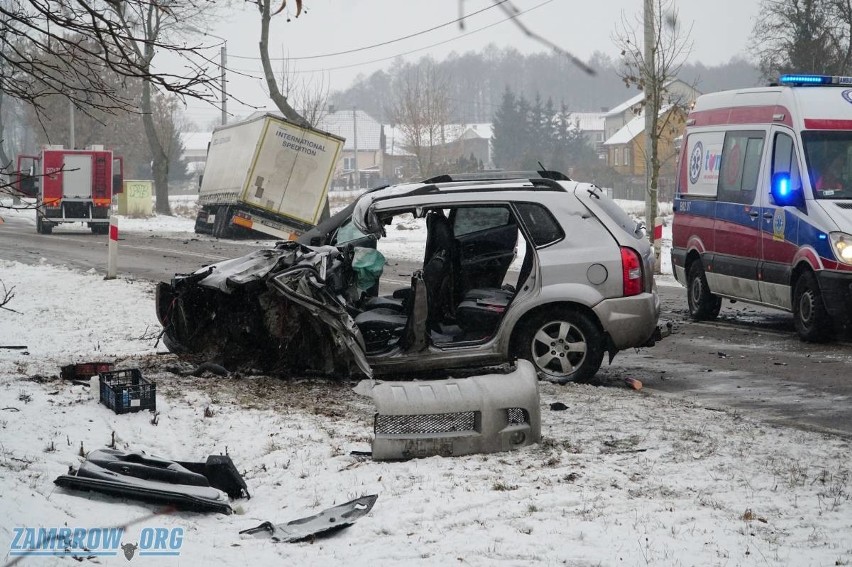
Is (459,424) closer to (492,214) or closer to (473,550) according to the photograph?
(473,550)

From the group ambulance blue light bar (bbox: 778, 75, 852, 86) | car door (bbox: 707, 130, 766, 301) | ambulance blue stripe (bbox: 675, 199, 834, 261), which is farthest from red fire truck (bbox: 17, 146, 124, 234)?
ambulance blue light bar (bbox: 778, 75, 852, 86)

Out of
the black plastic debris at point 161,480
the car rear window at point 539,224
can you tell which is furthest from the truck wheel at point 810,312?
the black plastic debris at point 161,480

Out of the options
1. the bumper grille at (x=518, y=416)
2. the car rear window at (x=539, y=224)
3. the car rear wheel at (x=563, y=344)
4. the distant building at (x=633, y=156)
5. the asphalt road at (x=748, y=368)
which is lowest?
the asphalt road at (x=748, y=368)

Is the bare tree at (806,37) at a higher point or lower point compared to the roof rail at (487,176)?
higher

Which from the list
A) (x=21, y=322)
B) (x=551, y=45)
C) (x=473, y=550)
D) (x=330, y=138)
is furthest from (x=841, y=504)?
(x=330, y=138)

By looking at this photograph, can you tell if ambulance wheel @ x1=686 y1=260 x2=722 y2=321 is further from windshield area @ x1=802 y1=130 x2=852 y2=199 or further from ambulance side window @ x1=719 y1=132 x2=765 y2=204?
windshield area @ x1=802 y1=130 x2=852 y2=199

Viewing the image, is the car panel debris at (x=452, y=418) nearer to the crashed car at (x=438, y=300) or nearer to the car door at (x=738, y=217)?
the crashed car at (x=438, y=300)

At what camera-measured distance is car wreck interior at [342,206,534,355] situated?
8500mm

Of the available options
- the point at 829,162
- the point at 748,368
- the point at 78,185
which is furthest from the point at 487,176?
the point at 78,185

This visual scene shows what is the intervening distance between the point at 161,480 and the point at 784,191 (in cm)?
819

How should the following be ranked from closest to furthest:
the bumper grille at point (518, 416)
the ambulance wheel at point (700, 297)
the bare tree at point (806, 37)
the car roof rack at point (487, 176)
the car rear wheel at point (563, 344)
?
1. the bumper grille at point (518, 416)
2. the car rear wheel at point (563, 344)
3. the car roof rack at point (487, 176)
4. the ambulance wheel at point (700, 297)
5. the bare tree at point (806, 37)

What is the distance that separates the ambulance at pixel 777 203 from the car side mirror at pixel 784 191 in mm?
11

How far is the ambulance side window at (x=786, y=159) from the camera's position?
11.4 metres

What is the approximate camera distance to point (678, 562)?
14.6 feet
